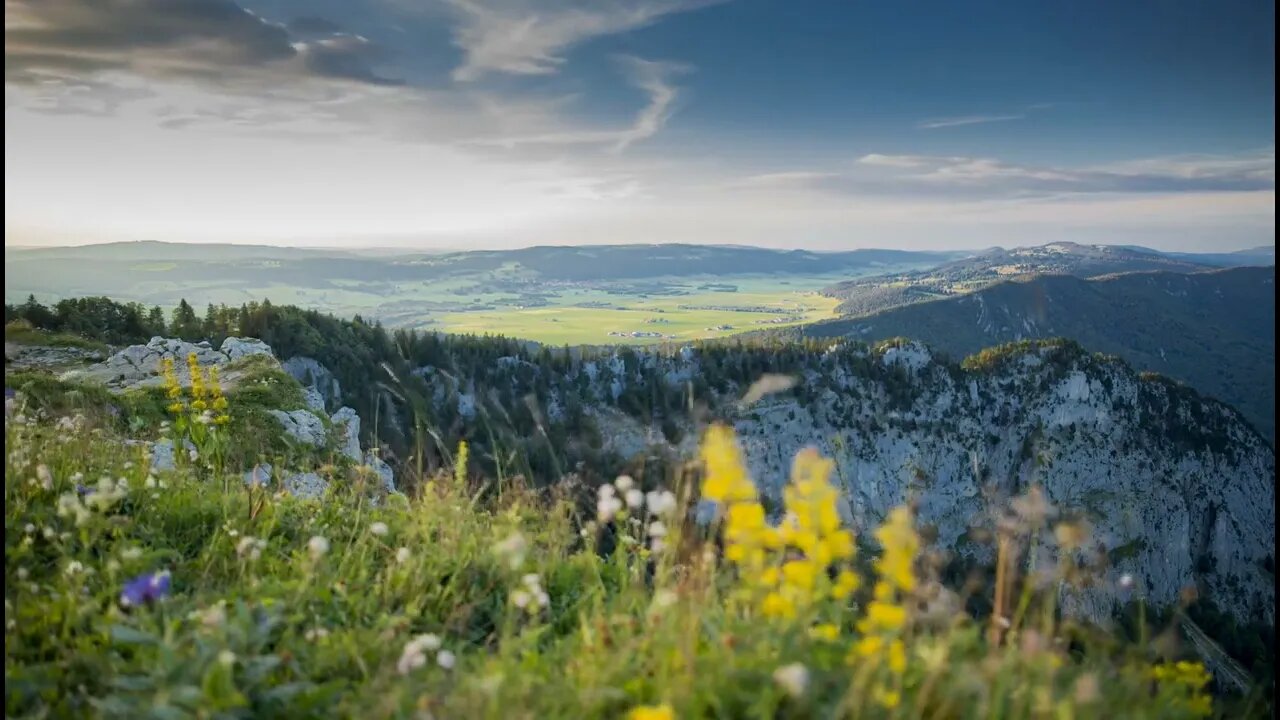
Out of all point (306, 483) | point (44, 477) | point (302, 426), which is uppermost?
point (44, 477)

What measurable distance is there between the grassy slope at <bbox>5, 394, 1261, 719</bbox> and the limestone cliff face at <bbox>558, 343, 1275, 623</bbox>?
117 meters

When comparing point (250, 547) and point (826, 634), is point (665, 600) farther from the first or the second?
point (250, 547)

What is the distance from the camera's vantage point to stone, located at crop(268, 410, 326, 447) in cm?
1483

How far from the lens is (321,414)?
60.2 feet

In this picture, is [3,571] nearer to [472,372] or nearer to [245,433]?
[245,433]

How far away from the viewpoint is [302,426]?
15.6 metres

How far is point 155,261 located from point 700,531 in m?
162

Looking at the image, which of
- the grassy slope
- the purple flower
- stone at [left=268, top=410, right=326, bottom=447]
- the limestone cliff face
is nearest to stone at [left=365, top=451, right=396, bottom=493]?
stone at [left=268, top=410, right=326, bottom=447]

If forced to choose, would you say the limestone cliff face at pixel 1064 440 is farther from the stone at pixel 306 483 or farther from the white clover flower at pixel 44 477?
the white clover flower at pixel 44 477

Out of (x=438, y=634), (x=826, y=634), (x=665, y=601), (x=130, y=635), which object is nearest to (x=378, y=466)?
(x=438, y=634)

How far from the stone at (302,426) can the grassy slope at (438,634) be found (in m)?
8.58

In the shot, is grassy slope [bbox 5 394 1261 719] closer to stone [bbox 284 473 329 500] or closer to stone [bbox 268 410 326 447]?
stone [bbox 284 473 329 500]

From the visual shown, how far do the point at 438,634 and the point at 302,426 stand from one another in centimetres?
1216

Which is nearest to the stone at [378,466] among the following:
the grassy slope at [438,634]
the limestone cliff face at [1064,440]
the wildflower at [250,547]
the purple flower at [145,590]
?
the grassy slope at [438,634]
